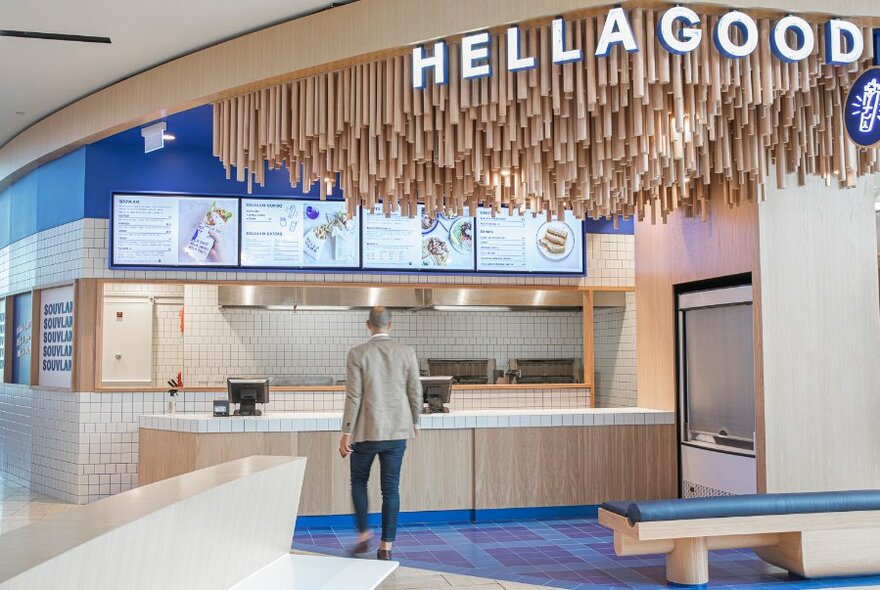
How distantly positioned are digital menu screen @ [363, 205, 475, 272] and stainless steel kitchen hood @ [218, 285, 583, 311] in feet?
0.98

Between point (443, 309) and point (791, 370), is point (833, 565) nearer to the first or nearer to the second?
point (791, 370)

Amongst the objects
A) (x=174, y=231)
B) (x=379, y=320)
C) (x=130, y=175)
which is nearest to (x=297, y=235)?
(x=174, y=231)

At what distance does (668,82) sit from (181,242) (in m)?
5.93

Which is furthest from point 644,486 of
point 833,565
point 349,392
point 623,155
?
point 623,155

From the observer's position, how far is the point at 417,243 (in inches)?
381

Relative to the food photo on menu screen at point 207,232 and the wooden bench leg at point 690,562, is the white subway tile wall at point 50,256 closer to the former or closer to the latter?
the food photo on menu screen at point 207,232

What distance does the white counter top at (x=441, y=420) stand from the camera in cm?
736

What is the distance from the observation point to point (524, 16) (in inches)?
185

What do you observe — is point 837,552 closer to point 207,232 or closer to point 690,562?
point 690,562

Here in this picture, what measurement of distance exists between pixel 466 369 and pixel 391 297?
206cm

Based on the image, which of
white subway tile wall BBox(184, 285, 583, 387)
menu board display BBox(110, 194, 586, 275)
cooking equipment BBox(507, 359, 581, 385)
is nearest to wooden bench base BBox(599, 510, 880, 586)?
menu board display BBox(110, 194, 586, 275)

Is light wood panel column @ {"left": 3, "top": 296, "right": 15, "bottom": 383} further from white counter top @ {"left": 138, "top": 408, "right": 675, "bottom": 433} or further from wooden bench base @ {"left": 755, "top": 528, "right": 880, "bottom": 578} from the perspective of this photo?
wooden bench base @ {"left": 755, "top": 528, "right": 880, "bottom": 578}

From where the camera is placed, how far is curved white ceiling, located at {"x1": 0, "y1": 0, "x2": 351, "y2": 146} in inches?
234

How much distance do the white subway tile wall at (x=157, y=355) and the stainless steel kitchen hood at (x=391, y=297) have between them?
13.0 inches
